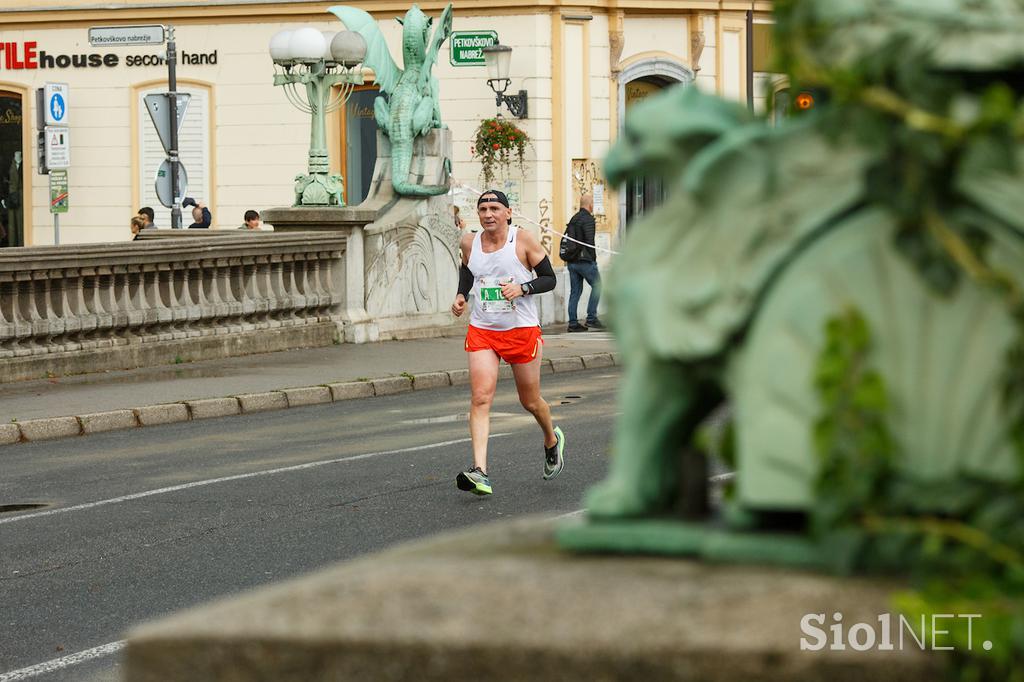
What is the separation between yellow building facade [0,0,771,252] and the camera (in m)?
32.8

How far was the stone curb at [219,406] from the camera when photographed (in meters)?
16.8

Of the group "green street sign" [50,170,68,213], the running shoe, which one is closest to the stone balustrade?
"green street sign" [50,170,68,213]

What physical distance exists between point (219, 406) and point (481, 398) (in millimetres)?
6094

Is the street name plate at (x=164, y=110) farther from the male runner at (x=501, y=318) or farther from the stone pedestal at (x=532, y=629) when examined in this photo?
the stone pedestal at (x=532, y=629)

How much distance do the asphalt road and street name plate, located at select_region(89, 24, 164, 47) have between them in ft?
32.2

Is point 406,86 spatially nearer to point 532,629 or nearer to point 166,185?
point 166,185

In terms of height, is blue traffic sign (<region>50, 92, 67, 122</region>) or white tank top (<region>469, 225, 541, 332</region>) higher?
blue traffic sign (<region>50, 92, 67, 122</region>)

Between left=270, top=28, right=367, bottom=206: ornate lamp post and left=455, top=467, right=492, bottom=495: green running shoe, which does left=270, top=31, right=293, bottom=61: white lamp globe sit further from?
left=455, top=467, right=492, bottom=495: green running shoe

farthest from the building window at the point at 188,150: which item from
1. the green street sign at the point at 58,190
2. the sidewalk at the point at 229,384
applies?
the sidewalk at the point at 229,384

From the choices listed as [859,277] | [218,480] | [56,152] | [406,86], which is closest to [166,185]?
[56,152]

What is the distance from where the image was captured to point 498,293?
1360 centimetres

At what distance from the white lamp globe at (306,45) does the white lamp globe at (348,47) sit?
0.22 meters

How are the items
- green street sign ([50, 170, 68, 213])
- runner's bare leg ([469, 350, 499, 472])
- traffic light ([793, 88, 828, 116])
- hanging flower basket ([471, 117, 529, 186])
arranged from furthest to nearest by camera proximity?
hanging flower basket ([471, 117, 529, 186]), green street sign ([50, 170, 68, 213]), runner's bare leg ([469, 350, 499, 472]), traffic light ([793, 88, 828, 116])

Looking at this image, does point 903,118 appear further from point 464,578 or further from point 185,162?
point 185,162
